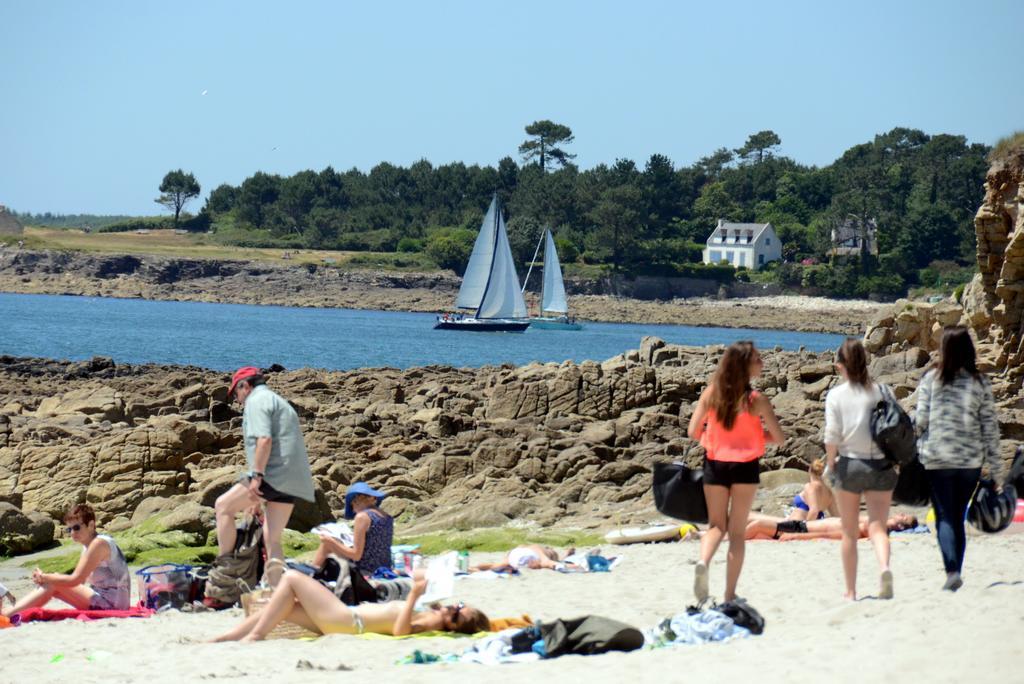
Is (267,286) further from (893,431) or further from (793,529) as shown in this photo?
(893,431)

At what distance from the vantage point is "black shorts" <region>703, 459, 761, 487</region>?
336 inches

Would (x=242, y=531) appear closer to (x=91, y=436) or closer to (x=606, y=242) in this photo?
(x=91, y=436)

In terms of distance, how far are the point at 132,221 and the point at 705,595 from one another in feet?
483

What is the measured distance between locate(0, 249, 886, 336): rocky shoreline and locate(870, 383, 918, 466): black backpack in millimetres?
98016

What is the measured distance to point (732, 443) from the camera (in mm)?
8531

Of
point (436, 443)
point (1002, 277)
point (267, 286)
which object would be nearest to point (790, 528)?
point (436, 443)

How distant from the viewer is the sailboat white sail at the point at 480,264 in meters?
77.1

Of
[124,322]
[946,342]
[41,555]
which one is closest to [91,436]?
[41,555]

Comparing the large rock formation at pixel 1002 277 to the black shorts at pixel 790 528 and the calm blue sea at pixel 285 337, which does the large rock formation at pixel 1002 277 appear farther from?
the calm blue sea at pixel 285 337

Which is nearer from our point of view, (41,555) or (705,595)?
(705,595)

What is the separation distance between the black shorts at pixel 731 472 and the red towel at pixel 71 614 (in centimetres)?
402

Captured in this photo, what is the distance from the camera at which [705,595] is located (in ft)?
28.0

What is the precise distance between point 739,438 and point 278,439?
2950 millimetres

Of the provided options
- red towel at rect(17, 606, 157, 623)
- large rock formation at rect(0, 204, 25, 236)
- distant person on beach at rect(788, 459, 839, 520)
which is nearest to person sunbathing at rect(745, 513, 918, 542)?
distant person on beach at rect(788, 459, 839, 520)
